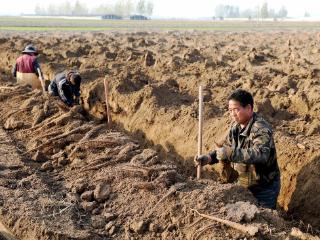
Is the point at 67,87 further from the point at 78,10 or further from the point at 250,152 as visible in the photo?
the point at 78,10

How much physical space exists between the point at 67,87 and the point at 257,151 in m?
5.24

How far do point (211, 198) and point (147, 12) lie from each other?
146 m

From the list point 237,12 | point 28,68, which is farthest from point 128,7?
point 28,68

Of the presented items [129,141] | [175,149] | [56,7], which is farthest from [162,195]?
[56,7]

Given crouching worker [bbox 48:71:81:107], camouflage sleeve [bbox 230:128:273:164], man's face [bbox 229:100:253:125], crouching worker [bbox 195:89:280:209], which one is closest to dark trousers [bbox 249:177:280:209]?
crouching worker [bbox 195:89:280:209]

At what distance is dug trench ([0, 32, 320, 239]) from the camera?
14.8 ft

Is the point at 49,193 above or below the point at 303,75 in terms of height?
below

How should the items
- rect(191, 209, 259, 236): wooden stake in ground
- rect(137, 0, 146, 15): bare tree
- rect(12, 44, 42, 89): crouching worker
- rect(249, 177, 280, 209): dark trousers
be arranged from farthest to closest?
rect(137, 0, 146, 15): bare tree → rect(12, 44, 42, 89): crouching worker → rect(249, 177, 280, 209): dark trousers → rect(191, 209, 259, 236): wooden stake in ground

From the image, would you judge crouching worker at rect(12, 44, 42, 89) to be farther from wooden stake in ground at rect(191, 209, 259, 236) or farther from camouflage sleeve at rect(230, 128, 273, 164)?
wooden stake in ground at rect(191, 209, 259, 236)

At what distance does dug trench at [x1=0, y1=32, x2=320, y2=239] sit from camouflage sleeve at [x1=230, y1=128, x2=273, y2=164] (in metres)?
0.35

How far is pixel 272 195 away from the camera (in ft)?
16.7

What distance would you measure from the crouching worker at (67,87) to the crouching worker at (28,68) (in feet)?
4.62

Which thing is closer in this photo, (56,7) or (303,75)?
(303,75)

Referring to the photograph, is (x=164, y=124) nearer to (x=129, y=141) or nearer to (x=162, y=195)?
(x=129, y=141)
